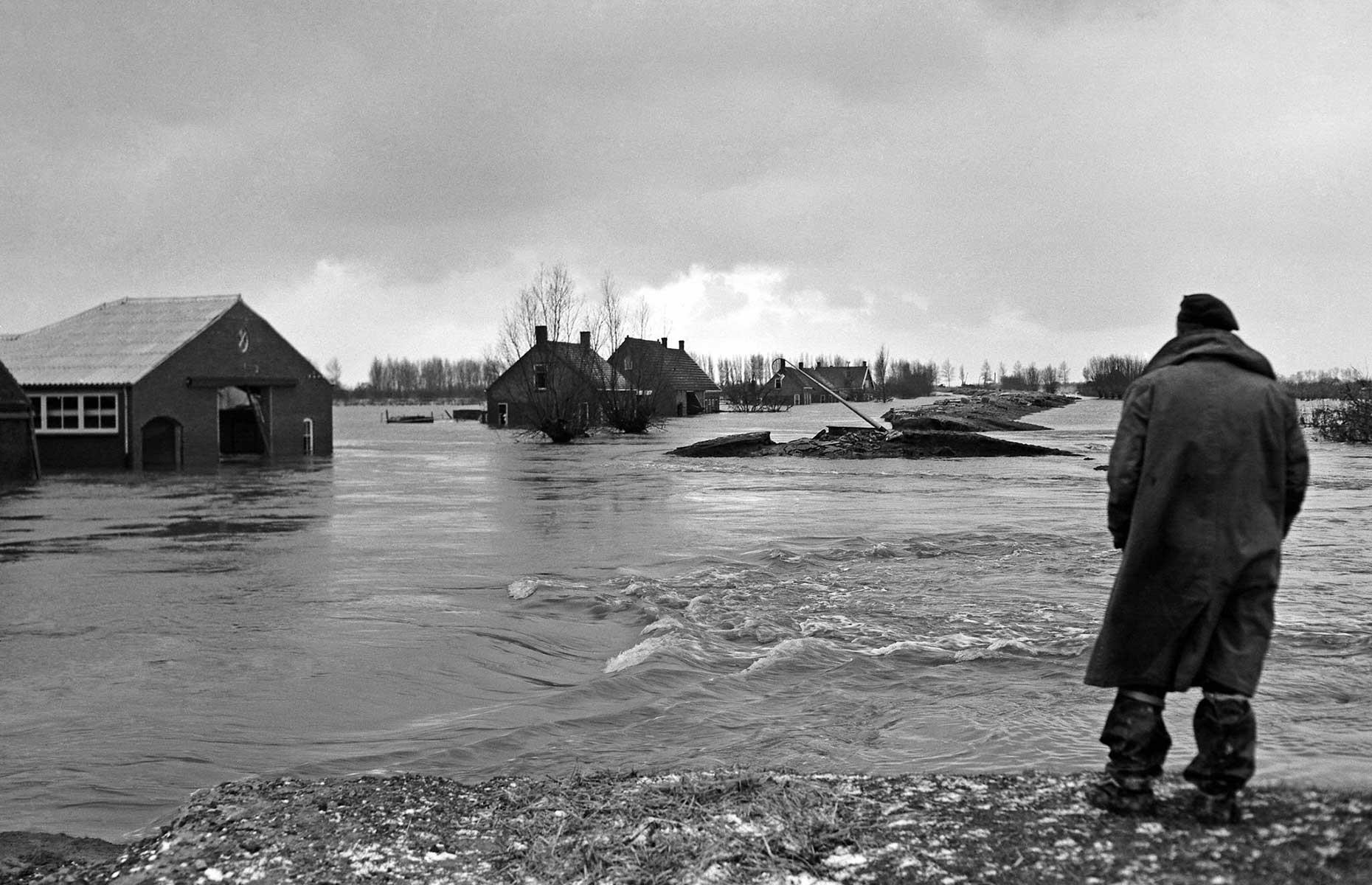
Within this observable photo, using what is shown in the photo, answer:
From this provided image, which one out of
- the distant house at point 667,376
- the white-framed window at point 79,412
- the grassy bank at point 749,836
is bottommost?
the grassy bank at point 749,836

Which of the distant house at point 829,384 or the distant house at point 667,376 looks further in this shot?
the distant house at point 829,384

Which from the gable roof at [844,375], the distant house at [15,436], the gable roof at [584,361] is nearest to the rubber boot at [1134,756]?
the distant house at [15,436]

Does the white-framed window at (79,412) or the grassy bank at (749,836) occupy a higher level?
the white-framed window at (79,412)

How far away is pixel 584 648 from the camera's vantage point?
9.61 metres

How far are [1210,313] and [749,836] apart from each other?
280 centimetres

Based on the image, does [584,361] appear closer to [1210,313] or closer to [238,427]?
[238,427]

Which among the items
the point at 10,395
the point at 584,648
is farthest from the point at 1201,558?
the point at 10,395

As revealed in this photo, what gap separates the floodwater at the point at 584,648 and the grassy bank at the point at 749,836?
0.95 meters

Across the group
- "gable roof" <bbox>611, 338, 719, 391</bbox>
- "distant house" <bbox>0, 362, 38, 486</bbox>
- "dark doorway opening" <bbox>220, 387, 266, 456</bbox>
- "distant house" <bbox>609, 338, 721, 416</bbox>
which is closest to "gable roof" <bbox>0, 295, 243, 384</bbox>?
"distant house" <bbox>0, 362, 38, 486</bbox>

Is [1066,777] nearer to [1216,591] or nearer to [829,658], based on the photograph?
[1216,591]

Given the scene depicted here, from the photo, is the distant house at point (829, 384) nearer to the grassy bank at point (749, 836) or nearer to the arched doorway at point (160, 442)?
the arched doorway at point (160, 442)

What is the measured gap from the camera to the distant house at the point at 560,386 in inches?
2276

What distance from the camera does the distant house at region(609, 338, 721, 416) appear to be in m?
70.8

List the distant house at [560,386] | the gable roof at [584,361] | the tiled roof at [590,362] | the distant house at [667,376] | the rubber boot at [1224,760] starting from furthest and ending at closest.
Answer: the distant house at [667,376]
the tiled roof at [590,362]
the gable roof at [584,361]
the distant house at [560,386]
the rubber boot at [1224,760]
